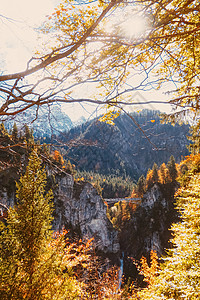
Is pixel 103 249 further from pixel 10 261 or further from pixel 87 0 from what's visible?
pixel 87 0

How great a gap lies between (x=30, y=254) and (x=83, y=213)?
30080 millimetres

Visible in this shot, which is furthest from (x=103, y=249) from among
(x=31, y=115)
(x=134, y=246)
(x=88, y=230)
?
(x=31, y=115)

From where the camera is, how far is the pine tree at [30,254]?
3357 mm

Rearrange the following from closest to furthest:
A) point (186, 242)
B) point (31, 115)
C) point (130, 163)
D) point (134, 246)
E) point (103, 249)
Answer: point (31, 115), point (186, 242), point (103, 249), point (134, 246), point (130, 163)

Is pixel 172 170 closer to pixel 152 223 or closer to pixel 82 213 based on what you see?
pixel 152 223

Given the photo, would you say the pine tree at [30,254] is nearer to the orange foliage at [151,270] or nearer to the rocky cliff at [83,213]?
the orange foliage at [151,270]

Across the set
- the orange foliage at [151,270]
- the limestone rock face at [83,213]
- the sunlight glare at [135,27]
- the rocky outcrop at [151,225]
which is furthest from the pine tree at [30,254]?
the rocky outcrop at [151,225]

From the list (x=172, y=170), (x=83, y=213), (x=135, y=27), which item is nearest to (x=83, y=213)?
(x=83, y=213)

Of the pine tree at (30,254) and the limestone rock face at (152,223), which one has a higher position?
the pine tree at (30,254)

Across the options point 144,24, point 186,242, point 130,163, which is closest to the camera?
point 144,24

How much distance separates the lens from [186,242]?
4.50 meters

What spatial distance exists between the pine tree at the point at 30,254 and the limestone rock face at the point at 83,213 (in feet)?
78.8

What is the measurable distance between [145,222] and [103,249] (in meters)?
10.4

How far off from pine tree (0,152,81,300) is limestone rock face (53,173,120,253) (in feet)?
78.8
